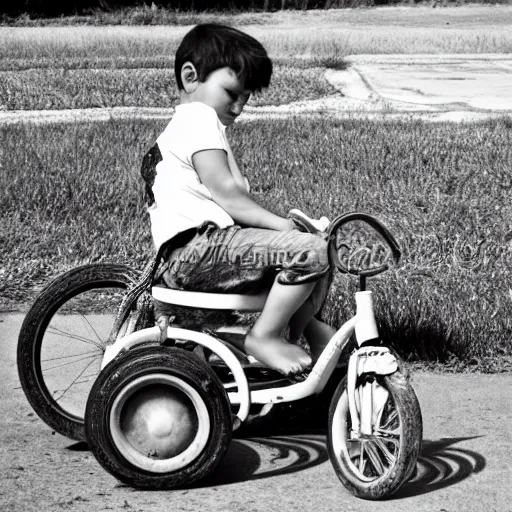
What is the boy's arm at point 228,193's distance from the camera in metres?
3.49

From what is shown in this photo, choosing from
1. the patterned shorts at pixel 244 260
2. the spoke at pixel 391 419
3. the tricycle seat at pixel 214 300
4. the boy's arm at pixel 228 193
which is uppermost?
the boy's arm at pixel 228 193

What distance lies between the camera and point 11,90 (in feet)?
38.6

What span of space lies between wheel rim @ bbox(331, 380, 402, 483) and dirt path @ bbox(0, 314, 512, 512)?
89 mm

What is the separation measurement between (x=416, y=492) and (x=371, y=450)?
0.21 meters

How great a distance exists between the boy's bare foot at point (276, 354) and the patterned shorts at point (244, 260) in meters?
0.15

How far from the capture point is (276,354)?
3.46 meters

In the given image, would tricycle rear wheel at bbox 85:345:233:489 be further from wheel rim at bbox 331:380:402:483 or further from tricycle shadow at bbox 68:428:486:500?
wheel rim at bbox 331:380:402:483

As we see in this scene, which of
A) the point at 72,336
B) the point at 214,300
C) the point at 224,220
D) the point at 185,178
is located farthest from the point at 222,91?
the point at 72,336

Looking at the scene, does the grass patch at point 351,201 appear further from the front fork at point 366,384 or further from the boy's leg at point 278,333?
the front fork at point 366,384

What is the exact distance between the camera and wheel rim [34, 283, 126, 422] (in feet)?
12.8

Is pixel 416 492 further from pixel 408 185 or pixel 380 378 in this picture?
pixel 408 185

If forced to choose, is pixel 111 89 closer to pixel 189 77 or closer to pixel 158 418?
pixel 189 77

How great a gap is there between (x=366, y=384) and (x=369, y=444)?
16 centimetres

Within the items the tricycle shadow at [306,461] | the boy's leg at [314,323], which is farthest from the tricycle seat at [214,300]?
the tricycle shadow at [306,461]
